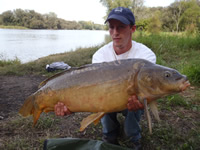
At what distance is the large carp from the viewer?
1.21m

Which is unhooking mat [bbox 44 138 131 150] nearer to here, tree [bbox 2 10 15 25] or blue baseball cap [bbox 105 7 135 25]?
blue baseball cap [bbox 105 7 135 25]

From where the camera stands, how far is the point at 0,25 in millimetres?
48000

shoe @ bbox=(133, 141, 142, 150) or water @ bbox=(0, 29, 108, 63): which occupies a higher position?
water @ bbox=(0, 29, 108, 63)

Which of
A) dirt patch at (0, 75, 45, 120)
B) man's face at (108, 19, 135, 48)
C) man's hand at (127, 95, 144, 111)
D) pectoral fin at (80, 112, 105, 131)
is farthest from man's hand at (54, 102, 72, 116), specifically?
dirt patch at (0, 75, 45, 120)

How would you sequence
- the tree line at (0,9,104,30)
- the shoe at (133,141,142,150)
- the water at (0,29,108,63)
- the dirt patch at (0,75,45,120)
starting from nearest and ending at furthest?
the shoe at (133,141,142,150) → the dirt patch at (0,75,45,120) → the water at (0,29,108,63) → the tree line at (0,9,104,30)

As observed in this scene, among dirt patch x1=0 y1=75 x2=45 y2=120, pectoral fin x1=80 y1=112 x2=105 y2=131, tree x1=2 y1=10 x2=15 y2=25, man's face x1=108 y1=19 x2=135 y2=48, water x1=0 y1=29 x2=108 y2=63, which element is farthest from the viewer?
tree x1=2 y1=10 x2=15 y2=25

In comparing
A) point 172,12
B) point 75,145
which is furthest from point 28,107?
point 172,12

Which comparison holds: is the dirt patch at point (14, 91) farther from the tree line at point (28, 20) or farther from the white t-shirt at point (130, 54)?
the tree line at point (28, 20)

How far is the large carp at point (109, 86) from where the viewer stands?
1.21 meters

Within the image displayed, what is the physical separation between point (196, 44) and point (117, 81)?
6.32 meters

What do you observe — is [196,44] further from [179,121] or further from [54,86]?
[54,86]

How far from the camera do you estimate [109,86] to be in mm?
1286

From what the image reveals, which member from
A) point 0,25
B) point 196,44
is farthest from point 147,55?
point 0,25

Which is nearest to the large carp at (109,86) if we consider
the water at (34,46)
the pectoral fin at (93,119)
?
the pectoral fin at (93,119)
